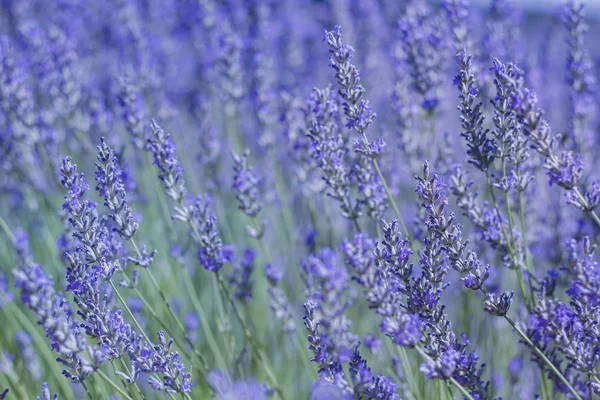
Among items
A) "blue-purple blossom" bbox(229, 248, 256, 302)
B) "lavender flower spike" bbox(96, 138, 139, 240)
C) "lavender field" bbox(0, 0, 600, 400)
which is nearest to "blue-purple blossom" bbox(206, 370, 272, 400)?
"lavender field" bbox(0, 0, 600, 400)

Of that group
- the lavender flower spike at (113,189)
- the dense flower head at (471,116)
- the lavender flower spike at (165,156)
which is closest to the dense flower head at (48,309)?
the lavender flower spike at (113,189)

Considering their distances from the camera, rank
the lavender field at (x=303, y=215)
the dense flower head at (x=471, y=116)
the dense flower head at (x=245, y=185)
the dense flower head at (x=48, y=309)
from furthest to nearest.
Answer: the dense flower head at (x=245, y=185)
the dense flower head at (x=471, y=116)
the lavender field at (x=303, y=215)
the dense flower head at (x=48, y=309)

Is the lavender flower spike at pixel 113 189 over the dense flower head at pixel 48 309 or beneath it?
over

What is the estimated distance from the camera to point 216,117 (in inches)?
231

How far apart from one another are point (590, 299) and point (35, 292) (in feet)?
4.42

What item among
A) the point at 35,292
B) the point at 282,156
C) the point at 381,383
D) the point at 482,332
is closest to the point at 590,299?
the point at 381,383

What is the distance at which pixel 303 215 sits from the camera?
13.0 ft

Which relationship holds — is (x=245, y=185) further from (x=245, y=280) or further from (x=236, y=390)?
(x=236, y=390)

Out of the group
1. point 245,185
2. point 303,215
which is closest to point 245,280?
point 245,185

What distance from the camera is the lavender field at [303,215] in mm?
1682

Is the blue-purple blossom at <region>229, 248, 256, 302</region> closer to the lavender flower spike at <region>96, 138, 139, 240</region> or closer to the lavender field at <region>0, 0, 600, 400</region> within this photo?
the lavender field at <region>0, 0, 600, 400</region>

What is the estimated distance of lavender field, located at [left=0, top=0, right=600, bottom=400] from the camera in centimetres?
168

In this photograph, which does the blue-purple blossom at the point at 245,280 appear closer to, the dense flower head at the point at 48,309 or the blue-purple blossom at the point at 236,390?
the blue-purple blossom at the point at 236,390

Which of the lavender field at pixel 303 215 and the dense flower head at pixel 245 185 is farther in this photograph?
the dense flower head at pixel 245 185
